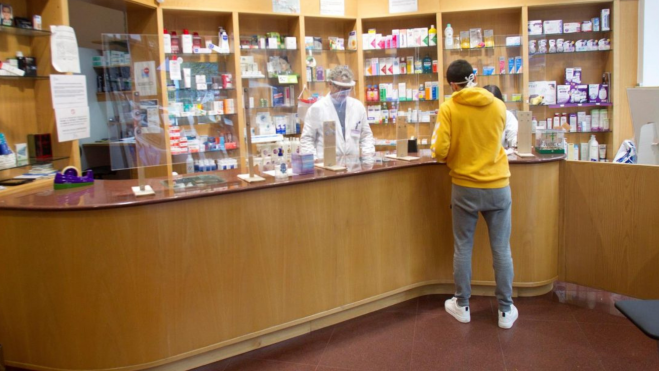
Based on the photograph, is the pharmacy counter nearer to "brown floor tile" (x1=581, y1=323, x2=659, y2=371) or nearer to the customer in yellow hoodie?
the customer in yellow hoodie

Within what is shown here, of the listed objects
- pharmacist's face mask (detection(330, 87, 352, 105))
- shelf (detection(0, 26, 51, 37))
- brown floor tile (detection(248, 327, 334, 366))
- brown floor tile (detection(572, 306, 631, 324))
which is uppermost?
shelf (detection(0, 26, 51, 37))

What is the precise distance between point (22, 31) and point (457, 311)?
12.7 ft

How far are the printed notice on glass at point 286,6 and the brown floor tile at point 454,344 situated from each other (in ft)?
12.6

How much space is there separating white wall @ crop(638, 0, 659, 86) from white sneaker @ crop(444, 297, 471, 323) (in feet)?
13.6

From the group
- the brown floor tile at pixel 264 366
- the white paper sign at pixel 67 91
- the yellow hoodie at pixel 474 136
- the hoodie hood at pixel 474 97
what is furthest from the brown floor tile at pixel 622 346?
the white paper sign at pixel 67 91

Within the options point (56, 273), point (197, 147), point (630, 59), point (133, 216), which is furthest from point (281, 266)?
point (630, 59)

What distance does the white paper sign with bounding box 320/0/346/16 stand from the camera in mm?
6414

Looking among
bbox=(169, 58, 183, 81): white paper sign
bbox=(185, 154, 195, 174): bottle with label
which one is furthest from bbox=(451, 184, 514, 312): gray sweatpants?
bbox=(169, 58, 183, 81): white paper sign

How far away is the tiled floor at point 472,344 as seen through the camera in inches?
127

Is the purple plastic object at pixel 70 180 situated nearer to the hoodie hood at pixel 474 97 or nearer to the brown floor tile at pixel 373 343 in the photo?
the brown floor tile at pixel 373 343

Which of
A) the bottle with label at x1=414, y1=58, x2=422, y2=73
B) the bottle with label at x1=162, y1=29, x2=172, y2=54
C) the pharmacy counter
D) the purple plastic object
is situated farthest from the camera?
the bottle with label at x1=414, y1=58, x2=422, y2=73

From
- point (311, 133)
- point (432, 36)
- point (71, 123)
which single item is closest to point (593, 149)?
point (432, 36)

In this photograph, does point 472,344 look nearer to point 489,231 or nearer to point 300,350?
point 489,231

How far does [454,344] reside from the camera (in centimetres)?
347
